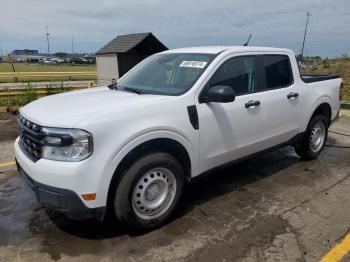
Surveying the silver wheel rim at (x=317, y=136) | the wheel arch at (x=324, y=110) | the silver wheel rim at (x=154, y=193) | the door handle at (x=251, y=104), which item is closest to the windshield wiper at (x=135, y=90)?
the silver wheel rim at (x=154, y=193)

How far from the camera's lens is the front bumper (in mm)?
3146

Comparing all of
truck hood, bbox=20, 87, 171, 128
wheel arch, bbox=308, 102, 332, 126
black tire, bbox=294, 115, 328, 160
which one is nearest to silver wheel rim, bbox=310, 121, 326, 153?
black tire, bbox=294, 115, 328, 160

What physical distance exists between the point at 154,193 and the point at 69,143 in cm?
106

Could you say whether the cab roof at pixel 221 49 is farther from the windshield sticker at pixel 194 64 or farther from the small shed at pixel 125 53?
the small shed at pixel 125 53

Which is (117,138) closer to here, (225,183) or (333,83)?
(225,183)

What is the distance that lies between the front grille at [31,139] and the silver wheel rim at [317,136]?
4294mm

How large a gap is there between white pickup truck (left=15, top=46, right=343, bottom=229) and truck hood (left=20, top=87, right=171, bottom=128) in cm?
1

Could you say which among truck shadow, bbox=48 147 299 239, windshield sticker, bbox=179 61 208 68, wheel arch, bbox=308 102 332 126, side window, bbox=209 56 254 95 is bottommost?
truck shadow, bbox=48 147 299 239

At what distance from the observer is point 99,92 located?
14.5 feet

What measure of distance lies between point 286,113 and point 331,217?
1.62 m

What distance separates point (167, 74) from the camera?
14.6 feet

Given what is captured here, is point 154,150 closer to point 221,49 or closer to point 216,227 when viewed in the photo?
point 216,227

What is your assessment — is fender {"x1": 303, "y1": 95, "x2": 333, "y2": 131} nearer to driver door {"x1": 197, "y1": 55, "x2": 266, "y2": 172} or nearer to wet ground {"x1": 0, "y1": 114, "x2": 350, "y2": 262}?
wet ground {"x1": 0, "y1": 114, "x2": 350, "y2": 262}

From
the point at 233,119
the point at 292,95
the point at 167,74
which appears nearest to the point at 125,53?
the point at 292,95
